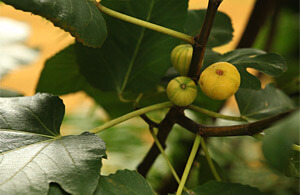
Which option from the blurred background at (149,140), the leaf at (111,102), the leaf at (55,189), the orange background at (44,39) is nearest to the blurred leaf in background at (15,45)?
the blurred background at (149,140)

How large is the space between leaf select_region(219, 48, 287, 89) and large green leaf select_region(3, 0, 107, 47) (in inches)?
4.5

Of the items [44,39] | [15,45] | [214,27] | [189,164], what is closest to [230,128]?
[189,164]

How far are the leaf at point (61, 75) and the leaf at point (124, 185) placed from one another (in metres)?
0.19

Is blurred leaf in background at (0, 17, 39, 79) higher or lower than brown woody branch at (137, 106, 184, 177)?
lower

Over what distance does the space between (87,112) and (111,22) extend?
1.95 feet

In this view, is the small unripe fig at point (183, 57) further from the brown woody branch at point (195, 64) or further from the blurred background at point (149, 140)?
the blurred background at point (149, 140)

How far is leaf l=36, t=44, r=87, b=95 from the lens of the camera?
1.42ft

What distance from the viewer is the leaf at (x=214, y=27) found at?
0.40 m

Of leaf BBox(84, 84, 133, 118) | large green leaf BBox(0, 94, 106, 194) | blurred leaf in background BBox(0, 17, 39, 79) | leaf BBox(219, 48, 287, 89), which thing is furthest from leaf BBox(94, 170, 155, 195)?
blurred leaf in background BBox(0, 17, 39, 79)

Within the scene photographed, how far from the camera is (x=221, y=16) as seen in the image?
42 centimetres

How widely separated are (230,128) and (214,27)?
0.16 meters

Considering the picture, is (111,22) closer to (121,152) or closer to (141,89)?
(141,89)

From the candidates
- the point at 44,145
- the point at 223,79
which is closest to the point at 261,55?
the point at 223,79

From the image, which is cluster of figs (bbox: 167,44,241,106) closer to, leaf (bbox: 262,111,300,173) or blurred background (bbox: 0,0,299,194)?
leaf (bbox: 262,111,300,173)
